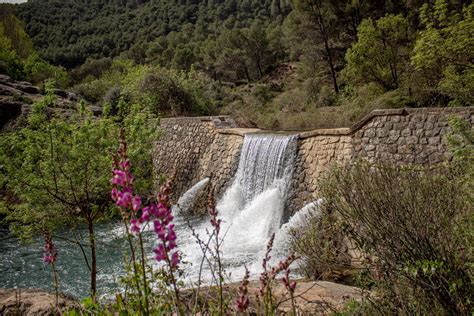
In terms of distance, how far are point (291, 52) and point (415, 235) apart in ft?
81.8

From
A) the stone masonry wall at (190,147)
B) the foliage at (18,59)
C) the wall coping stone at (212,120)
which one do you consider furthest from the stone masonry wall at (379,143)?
the foliage at (18,59)

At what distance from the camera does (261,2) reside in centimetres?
5675

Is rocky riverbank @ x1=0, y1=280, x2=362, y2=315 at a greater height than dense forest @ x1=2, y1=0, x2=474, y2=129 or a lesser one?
lesser

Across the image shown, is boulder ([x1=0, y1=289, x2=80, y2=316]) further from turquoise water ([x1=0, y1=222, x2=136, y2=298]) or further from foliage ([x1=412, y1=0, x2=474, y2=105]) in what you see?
foliage ([x1=412, y1=0, x2=474, y2=105])

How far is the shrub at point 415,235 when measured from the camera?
8.46 feet

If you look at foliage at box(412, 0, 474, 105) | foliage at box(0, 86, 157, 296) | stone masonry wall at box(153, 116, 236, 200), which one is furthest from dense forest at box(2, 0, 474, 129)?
foliage at box(0, 86, 157, 296)

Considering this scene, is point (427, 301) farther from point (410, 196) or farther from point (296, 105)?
point (296, 105)

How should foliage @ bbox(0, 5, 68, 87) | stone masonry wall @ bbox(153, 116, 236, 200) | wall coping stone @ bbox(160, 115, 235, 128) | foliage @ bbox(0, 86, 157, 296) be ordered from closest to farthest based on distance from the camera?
foliage @ bbox(0, 86, 157, 296)
stone masonry wall @ bbox(153, 116, 236, 200)
wall coping stone @ bbox(160, 115, 235, 128)
foliage @ bbox(0, 5, 68, 87)

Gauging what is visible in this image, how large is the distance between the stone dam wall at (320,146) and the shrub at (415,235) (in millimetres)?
1415

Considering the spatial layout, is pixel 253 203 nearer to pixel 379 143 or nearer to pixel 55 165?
pixel 379 143

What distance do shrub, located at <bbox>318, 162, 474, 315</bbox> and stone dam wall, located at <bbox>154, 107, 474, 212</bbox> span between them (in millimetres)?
1415

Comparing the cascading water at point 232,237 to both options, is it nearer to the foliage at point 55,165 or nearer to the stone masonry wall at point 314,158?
the stone masonry wall at point 314,158

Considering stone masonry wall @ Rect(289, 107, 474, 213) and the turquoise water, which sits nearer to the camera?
stone masonry wall @ Rect(289, 107, 474, 213)

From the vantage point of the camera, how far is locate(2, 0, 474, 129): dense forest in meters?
10.8
